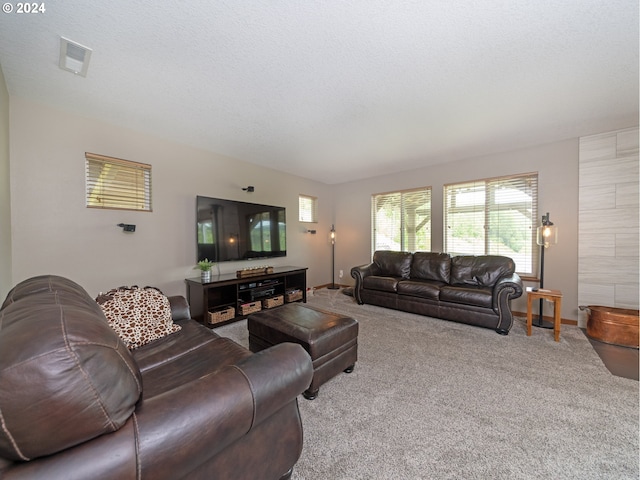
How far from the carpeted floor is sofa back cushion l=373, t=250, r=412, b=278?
1.76 metres

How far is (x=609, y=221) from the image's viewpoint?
3.08 m

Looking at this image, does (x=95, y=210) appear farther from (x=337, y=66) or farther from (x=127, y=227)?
(x=337, y=66)

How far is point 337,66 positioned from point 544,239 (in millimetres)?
3384

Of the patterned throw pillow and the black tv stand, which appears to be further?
the black tv stand

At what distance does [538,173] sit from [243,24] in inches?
164

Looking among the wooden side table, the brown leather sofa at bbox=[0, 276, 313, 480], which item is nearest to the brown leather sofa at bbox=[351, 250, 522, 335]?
the wooden side table

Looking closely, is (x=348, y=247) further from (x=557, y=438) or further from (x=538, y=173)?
(x=557, y=438)

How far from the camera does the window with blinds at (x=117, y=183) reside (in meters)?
2.71

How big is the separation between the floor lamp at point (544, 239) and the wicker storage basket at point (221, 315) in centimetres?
401

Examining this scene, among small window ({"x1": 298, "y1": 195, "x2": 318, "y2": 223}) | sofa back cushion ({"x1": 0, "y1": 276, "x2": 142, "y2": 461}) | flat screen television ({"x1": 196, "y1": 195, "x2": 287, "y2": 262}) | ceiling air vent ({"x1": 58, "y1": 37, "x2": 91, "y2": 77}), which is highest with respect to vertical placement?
ceiling air vent ({"x1": 58, "y1": 37, "x2": 91, "y2": 77})

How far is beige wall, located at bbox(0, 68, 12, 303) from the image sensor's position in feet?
6.18

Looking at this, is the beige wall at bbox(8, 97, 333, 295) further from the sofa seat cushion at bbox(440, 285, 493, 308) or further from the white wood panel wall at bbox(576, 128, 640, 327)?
the white wood panel wall at bbox(576, 128, 640, 327)

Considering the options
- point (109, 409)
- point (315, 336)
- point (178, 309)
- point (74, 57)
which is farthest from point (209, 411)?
point (74, 57)

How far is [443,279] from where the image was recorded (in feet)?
12.7
